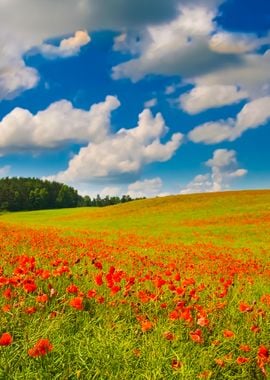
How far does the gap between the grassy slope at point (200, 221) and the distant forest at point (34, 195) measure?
92.3 metres

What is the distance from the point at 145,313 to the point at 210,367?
1329 mm

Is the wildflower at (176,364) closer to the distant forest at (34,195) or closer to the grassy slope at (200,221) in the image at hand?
the grassy slope at (200,221)

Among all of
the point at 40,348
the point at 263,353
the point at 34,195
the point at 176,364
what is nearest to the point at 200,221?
the point at 263,353

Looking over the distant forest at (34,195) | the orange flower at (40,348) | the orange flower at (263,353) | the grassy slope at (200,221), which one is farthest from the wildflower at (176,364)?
the distant forest at (34,195)

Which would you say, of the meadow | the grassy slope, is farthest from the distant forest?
the meadow

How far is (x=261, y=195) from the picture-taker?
63.2m

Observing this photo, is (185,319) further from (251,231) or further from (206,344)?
(251,231)

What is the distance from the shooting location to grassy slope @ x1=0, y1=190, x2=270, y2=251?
30984 mm

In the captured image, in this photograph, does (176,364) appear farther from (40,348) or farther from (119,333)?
(40,348)

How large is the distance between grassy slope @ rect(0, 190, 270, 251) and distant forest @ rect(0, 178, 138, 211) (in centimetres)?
9231

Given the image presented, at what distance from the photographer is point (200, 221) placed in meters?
43.8

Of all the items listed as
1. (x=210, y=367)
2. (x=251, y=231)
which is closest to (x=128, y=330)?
(x=210, y=367)

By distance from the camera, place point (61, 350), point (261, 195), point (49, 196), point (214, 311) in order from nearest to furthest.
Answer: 1. point (61, 350)
2. point (214, 311)
3. point (261, 195)
4. point (49, 196)

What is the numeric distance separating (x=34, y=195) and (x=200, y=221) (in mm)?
119393
